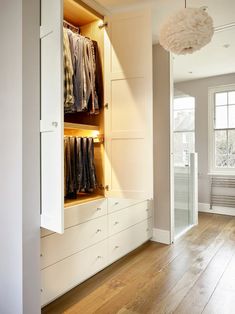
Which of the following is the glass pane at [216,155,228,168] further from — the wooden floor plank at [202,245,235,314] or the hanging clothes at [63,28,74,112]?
the hanging clothes at [63,28,74,112]

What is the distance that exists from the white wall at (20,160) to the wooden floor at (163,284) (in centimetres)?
52

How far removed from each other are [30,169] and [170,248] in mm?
2301

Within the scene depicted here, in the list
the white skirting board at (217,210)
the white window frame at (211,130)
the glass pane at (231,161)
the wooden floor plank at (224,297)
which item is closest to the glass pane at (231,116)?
the white window frame at (211,130)

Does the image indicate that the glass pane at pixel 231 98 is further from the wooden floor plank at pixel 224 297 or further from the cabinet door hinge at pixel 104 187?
the cabinet door hinge at pixel 104 187

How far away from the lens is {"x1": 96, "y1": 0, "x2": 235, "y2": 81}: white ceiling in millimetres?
2457

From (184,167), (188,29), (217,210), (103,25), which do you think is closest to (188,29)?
(188,29)

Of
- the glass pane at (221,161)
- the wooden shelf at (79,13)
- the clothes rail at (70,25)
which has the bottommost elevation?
the glass pane at (221,161)

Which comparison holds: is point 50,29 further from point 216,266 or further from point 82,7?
point 216,266

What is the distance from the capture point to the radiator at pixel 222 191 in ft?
15.9

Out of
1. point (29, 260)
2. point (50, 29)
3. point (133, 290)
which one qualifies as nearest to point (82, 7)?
point (50, 29)

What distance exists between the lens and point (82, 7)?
2.30m

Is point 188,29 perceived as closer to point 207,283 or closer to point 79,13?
point 79,13

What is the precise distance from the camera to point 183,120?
463 centimetres

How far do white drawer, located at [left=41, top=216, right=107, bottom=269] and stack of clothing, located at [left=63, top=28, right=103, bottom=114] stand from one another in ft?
3.45
